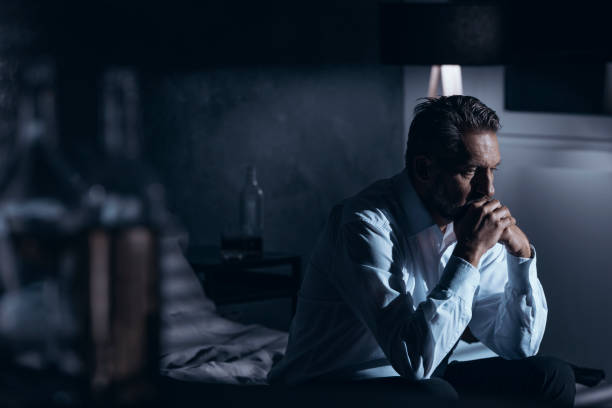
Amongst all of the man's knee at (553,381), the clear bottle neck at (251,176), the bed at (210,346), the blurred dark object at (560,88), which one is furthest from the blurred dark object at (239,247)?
the man's knee at (553,381)

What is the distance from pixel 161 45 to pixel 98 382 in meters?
3.06

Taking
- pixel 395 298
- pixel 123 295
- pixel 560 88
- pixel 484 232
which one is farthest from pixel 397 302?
pixel 560 88

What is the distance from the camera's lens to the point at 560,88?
11.1 feet

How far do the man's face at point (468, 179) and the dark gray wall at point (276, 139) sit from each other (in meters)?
1.93

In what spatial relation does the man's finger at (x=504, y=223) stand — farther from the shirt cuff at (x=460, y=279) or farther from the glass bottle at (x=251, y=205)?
the glass bottle at (x=251, y=205)

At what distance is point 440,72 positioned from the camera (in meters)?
3.64

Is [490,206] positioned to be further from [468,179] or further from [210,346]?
[210,346]

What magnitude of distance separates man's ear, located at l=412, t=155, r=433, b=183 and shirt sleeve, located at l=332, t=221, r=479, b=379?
0.69 feet

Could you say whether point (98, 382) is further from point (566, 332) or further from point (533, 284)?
point (566, 332)

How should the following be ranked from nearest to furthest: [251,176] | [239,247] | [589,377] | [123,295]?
1. [123,295]
2. [589,377]
3. [239,247]
4. [251,176]

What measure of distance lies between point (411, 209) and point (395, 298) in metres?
0.32

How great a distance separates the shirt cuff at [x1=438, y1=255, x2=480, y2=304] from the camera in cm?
168

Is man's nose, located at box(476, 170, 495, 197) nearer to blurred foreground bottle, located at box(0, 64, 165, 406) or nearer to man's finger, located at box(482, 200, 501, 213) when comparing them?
man's finger, located at box(482, 200, 501, 213)

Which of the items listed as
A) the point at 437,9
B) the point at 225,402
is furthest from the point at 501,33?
the point at 225,402
